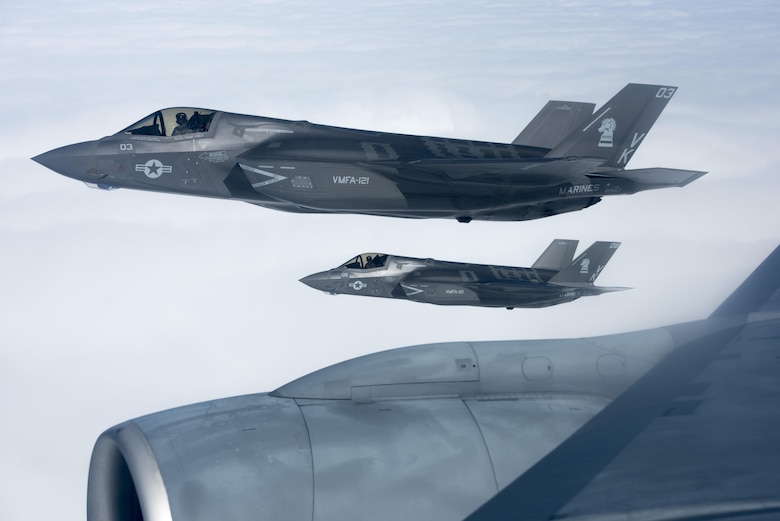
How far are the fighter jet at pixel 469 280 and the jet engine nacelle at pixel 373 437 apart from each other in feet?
49.2

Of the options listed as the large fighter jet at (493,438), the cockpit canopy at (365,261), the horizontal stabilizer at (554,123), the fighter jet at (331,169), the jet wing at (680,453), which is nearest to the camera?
the jet wing at (680,453)

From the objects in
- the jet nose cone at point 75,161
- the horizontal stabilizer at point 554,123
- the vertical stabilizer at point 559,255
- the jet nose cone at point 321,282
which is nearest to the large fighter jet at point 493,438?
the jet nose cone at point 75,161

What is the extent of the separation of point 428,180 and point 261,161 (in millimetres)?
3744

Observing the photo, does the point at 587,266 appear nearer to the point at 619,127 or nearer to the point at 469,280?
the point at 469,280

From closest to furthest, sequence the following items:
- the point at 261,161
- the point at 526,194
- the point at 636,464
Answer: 1. the point at 636,464
2. the point at 261,161
3. the point at 526,194

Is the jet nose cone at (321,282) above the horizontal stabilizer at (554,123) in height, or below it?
below

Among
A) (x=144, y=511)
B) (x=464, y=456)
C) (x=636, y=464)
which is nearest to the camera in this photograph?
(x=636, y=464)

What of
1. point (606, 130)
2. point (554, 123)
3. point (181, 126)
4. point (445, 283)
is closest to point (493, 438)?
point (181, 126)

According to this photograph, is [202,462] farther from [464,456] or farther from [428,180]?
[428,180]

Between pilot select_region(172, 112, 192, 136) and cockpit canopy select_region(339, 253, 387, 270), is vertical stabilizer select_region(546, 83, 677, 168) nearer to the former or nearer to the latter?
cockpit canopy select_region(339, 253, 387, 270)

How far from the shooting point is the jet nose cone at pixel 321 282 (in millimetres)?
23109

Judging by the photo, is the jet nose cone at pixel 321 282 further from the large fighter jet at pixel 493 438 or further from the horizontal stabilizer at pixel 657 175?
the large fighter jet at pixel 493 438

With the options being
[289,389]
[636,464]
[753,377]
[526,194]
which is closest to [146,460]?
[289,389]

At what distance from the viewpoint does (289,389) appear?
20.7 ft
